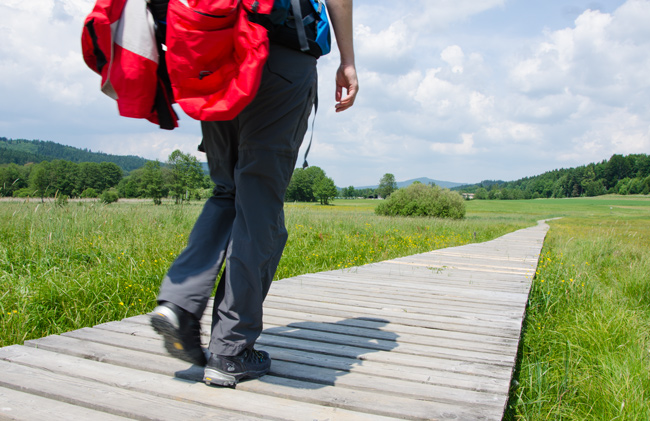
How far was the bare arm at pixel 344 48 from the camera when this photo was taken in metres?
1.61

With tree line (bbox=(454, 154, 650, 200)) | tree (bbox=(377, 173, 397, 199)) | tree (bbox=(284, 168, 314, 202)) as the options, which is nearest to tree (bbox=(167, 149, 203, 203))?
tree (bbox=(284, 168, 314, 202))

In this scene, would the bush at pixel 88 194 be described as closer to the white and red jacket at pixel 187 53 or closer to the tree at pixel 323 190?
the white and red jacket at pixel 187 53

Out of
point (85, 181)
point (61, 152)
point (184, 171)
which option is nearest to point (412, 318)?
point (85, 181)

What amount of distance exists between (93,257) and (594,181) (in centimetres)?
13135

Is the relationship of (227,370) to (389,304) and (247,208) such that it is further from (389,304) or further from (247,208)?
(389,304)

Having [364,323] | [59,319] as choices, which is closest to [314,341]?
[364,323]

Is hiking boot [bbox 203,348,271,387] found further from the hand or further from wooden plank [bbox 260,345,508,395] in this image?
the hand

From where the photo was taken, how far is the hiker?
56.9 inches

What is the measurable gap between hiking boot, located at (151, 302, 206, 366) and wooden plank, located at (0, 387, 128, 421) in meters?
0.25

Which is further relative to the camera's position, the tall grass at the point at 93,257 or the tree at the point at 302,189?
the tree at the point at 302,189

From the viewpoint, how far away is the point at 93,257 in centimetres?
435

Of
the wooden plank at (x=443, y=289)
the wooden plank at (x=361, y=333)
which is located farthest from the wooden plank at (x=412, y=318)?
the wooden plank at (x=443, y=289)

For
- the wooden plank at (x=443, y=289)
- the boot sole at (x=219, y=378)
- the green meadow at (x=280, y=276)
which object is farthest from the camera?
the wooden plank at (x=443, y=289)

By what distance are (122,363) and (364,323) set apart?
1383 mm
